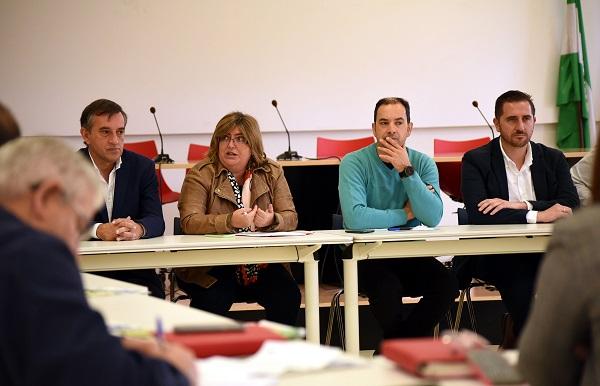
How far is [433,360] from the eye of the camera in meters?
1.39

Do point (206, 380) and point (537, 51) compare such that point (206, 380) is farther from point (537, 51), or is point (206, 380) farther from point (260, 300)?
point (537, 51)

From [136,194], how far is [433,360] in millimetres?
3011

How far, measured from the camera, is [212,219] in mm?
4016

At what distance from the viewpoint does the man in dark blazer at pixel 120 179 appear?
13.3ft

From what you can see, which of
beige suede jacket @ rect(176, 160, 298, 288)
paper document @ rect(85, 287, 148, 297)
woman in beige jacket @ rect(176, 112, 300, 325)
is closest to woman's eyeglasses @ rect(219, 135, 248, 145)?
woman in beige jacket @ rect(176, 112, 300, 325)

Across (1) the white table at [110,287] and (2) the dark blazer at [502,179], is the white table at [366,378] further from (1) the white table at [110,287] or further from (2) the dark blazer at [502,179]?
(2) the dark blazer at [502,179]

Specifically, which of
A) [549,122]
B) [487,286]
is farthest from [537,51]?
[487,286]

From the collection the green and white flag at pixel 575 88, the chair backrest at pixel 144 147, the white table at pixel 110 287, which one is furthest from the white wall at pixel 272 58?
the white table at pixel 110 287

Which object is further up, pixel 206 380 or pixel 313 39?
pixel 313 39

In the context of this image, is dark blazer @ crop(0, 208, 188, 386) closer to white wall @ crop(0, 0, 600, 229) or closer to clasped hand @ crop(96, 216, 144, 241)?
clasped hand @ crop(96, 216, 144, 241)

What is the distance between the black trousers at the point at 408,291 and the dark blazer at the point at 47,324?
2767mm

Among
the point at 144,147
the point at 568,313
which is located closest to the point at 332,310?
the point at 568,313

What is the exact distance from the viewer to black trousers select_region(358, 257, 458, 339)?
12.9 feet

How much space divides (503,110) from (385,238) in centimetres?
133
